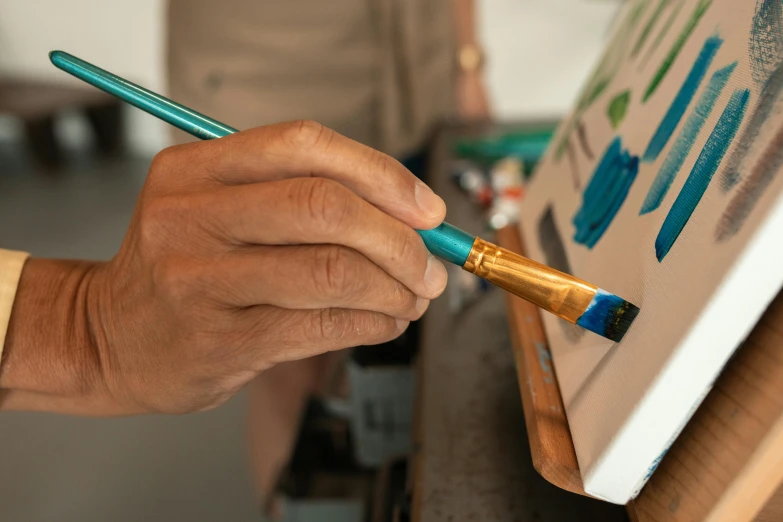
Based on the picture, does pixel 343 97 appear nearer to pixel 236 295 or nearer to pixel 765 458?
pixel 236 295

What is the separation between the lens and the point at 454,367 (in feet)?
1.54

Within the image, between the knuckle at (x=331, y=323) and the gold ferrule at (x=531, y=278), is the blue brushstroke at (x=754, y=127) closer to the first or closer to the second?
the gold ferrule at (x=531, y=278)

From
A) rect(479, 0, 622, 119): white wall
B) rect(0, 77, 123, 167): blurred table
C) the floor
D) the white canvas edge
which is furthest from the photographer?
rect(0, 77, 123, 167): blurred table

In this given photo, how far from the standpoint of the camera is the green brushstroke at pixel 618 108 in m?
0.40

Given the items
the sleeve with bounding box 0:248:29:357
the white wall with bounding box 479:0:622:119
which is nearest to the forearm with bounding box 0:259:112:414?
the sleeve with bounding box 0:248:29:357

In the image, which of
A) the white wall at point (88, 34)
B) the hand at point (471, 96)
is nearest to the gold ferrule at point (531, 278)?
the hand at point (471, 96)

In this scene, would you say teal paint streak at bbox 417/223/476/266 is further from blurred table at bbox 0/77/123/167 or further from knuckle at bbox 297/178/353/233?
blurred table at bbox 0/77/123/167

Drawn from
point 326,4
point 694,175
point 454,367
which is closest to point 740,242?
point 694,175

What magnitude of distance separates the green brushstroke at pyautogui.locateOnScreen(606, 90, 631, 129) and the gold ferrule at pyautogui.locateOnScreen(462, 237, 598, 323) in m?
0.18

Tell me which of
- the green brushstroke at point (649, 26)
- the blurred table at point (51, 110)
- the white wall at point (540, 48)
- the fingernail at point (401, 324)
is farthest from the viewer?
the blurred table at point (51, 110)

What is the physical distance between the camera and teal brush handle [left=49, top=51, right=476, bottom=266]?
29 centimetres

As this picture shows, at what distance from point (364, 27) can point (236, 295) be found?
0.71 metres

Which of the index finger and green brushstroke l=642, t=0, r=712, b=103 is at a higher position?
green brushstroke l=642, t=0, r=712, b=103

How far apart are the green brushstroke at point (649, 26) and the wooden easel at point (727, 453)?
281mm
